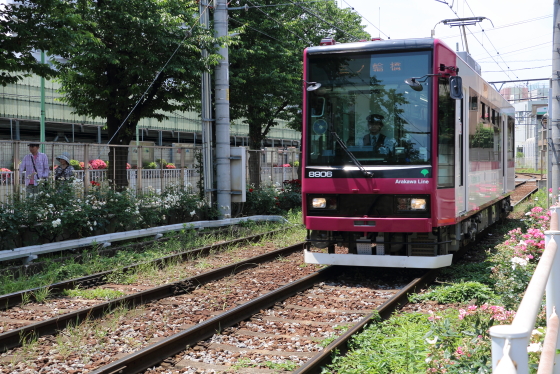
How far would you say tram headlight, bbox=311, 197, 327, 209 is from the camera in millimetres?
9250

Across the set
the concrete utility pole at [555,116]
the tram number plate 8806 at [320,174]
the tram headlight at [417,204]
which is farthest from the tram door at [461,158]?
the concrete utility pole at [555,116]

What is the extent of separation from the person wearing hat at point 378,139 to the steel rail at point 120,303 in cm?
296

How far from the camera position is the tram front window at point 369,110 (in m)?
8.74

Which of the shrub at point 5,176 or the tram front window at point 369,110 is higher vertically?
the tram front window at point 369,110

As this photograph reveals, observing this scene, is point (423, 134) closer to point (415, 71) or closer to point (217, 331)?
point (415, 71)

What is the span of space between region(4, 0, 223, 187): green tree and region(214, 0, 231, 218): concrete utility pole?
445mm

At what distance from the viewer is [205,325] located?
248 inches

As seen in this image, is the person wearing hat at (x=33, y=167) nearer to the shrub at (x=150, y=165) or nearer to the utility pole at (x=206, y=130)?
the shrub at (x=150, y=165)

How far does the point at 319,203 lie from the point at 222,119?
7.74m

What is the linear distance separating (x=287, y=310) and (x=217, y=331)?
1.27 meters

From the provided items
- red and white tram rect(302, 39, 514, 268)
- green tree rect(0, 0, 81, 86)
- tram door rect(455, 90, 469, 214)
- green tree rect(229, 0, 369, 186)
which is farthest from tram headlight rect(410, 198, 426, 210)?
green tree rect(229, 0, 369, 186)

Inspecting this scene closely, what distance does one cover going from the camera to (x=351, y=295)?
27.6 ft

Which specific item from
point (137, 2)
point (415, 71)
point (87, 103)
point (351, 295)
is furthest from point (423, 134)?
point (87, 103)

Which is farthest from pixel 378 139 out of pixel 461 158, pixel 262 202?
pixel 262 202
